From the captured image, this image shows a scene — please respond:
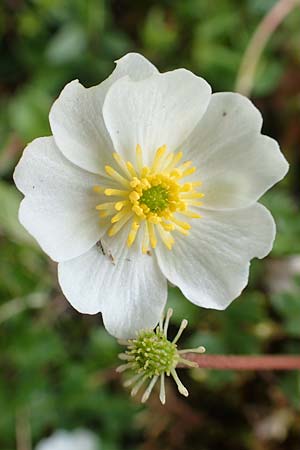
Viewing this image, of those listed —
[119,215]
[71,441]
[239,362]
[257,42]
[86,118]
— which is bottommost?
[71,441]

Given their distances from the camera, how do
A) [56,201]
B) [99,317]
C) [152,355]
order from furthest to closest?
[99,317] < [56,201] < [152,355]

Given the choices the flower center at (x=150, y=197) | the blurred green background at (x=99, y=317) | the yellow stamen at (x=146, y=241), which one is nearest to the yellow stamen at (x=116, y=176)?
the flower center at (x=150, y=197)

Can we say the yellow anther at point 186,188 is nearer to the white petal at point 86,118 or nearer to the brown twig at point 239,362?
the white petal at point 86,118

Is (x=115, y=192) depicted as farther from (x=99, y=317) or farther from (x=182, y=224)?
(x=99, y=317)

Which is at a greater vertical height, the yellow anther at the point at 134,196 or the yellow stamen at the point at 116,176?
the yellow stamen at the point at 116,176

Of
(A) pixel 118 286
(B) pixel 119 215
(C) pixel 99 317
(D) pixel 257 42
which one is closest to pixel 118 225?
(B) pixel 119 215

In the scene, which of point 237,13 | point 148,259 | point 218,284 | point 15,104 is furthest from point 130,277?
point 237,13

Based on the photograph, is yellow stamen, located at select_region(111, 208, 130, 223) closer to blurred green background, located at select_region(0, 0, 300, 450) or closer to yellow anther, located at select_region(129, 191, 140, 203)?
yellow anther, located at select_region(129, 191, 140, 203)
